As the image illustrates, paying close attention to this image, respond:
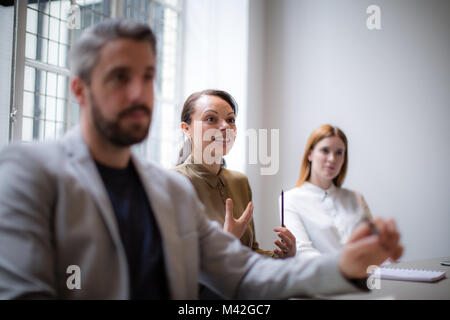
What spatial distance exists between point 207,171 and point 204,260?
2.84 feet

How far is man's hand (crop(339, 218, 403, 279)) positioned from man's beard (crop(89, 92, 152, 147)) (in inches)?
19.8

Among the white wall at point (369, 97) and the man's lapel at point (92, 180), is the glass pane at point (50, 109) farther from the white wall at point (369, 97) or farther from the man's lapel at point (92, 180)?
the man's lapel at point (92, 180)

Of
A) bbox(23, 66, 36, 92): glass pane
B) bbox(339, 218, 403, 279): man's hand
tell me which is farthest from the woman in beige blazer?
bbox(23, 66, 36, 92): glass pane

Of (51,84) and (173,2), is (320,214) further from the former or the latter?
(173,2)

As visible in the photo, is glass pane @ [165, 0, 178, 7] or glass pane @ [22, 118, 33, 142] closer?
glass pane @ [22, 118, 33, 142]

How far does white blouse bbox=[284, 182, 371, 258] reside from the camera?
126 cm

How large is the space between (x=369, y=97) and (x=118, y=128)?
11.5 feet

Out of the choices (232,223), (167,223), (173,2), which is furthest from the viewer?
(173,2)

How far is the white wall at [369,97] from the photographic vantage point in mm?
3613

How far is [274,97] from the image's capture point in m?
4.64

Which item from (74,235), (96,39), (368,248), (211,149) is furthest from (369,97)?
(74,235)

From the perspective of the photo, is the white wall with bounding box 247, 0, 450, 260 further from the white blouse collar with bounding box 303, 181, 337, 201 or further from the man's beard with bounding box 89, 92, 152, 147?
the man's beard with bounding box 89, 92, 152, 147

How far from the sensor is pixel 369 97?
3965mm
